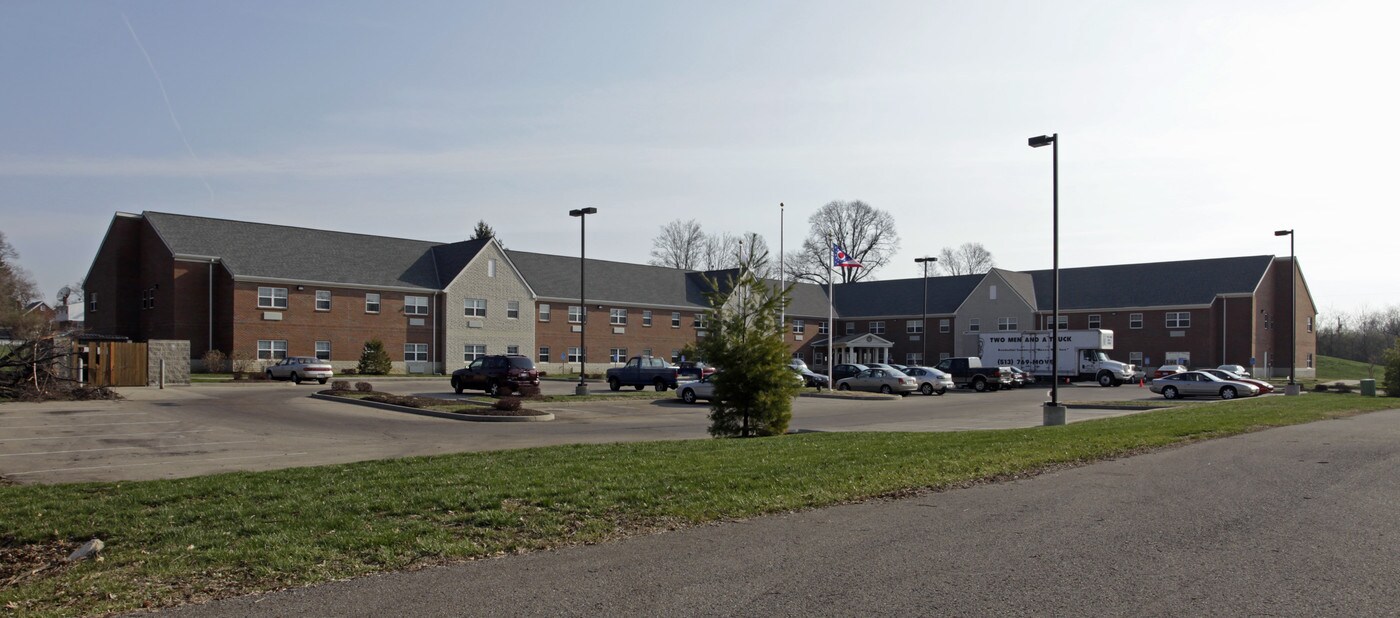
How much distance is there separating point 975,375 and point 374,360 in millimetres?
32211

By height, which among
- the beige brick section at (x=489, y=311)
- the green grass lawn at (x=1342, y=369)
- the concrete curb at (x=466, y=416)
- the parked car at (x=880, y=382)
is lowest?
the green grass lawn at (x=1342, y=369)

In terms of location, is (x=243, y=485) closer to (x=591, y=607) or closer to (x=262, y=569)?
(x=262, y=569)

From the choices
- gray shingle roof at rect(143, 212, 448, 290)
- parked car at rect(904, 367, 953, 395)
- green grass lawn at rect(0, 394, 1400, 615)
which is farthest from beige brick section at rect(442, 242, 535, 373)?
green grass lawn at rect(0, 394, 1400, 615)

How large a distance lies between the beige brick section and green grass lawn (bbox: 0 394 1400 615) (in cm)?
4411

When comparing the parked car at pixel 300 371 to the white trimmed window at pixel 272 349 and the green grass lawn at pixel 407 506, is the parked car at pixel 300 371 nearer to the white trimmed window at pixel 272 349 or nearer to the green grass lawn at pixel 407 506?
the white trimmed window at pixel 272 349

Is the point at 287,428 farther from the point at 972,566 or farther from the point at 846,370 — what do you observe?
the point at 846,370

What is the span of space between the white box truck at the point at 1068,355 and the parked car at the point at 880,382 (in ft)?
39.1

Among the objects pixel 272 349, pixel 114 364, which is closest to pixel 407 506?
pixel 114 364

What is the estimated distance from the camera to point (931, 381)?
46.8m

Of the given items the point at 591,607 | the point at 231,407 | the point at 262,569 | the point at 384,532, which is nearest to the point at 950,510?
the point at 591,607

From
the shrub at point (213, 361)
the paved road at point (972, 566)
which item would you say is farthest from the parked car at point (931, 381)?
the paved road at point (972, 566)

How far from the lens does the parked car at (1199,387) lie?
40.3 meters

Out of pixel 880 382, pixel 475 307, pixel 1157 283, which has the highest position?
pixel 1157 283

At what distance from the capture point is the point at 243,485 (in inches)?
434
